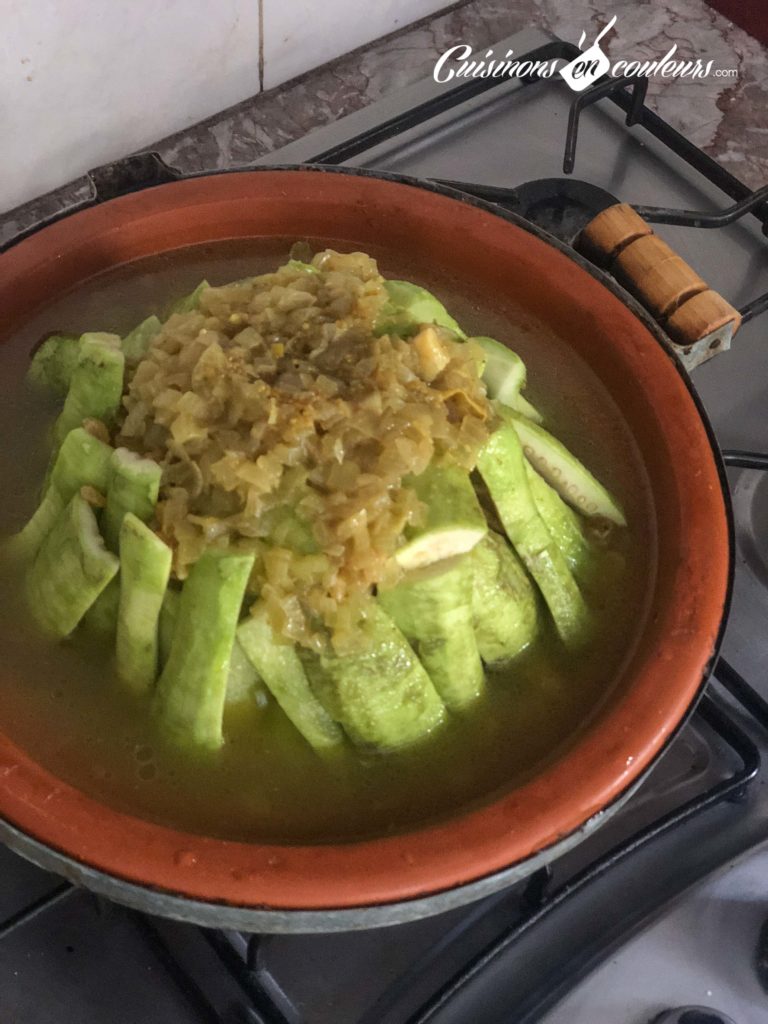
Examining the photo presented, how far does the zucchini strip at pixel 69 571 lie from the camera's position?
81cm

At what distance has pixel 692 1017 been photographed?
83cm

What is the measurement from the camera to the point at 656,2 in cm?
174

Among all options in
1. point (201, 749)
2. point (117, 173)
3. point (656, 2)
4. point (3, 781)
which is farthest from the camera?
point (656, 2)

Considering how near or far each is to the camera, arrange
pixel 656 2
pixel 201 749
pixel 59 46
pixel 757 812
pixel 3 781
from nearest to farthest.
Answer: pixel 3 781
pixel 201 749
pixel 757 812
pixel 59 46
pixel 656 2

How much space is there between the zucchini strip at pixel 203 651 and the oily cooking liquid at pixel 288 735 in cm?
3

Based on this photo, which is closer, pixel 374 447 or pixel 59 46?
pixel 374 447

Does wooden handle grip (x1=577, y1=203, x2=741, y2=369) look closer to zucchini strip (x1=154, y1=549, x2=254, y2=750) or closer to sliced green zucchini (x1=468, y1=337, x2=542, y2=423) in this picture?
sliced green zucchini (x1=468, y1=337, x2=542, y2=423)

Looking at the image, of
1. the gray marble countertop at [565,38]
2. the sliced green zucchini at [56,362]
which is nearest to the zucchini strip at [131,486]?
the sliced green zucchini at [56,362]

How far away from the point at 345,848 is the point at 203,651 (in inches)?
7.5

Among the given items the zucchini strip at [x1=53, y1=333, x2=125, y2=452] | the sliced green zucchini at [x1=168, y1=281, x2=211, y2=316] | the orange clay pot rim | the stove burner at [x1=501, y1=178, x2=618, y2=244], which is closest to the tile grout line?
the stove burner at [x1=501, y1=178, x2=618, y2=244]

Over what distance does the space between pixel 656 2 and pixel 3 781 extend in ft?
5.49

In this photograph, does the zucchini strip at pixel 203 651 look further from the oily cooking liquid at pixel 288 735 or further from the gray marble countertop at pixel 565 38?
the gray marble countertop at pixel 565 38

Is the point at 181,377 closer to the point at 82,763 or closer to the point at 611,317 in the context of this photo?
the point at 82,763

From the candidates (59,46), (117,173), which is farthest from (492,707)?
(59,46)
